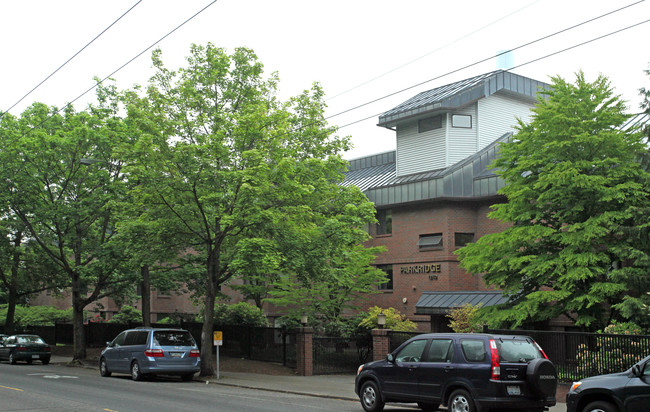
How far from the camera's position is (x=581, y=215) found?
21.9 metres

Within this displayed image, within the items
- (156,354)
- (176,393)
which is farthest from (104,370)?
(176,393)

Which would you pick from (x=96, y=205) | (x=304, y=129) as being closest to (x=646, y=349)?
(x=304, y=129)

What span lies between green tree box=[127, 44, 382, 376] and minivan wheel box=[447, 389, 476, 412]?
979cm

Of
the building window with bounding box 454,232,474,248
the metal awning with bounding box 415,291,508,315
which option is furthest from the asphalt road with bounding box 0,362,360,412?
the building window with bounding box 454,232,474,248

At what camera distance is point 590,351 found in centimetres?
1675

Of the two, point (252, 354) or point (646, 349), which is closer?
point (646, 349)

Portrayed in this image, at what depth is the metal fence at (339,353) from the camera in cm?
2538

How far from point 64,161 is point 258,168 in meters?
12.0

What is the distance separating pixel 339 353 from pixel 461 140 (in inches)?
593

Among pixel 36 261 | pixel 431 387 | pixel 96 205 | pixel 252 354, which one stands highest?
pixel 96 205

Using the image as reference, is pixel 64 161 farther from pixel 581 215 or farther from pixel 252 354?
pixel 581 215

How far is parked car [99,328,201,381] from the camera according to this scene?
21.5 m

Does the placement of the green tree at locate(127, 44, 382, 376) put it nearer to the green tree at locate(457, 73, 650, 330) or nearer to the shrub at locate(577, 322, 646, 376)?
the green tree at locate(457, 73, 650, 330)

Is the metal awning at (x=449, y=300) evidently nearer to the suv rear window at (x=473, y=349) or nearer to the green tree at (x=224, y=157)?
the green tree at (x=224, y=157)
